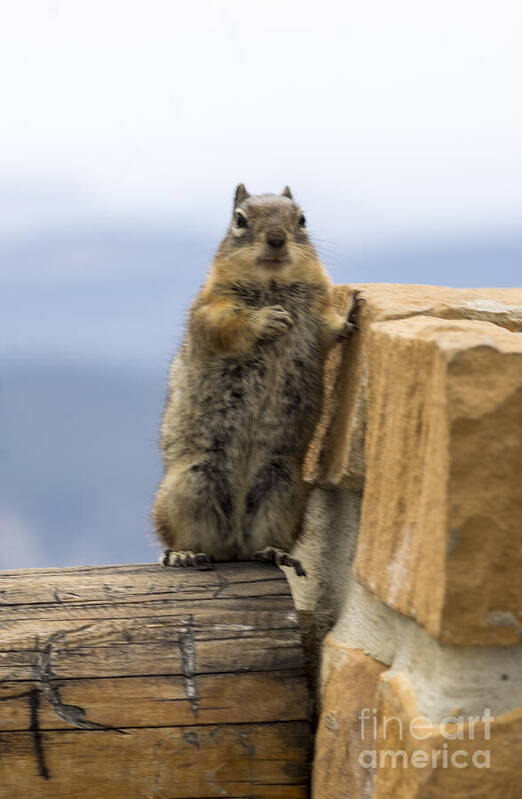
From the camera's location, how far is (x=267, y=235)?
141 inches

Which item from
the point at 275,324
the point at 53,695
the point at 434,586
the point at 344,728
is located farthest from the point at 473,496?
the point at 275,324

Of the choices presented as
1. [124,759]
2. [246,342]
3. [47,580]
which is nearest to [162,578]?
[47,580]

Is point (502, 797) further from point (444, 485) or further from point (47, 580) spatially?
point (47, 580)

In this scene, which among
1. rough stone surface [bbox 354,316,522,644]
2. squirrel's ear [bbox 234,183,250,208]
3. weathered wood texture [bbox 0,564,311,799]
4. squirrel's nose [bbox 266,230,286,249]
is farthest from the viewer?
squirrel's ear [bbox 234,183,250,208]

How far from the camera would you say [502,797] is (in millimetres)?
A: 1967

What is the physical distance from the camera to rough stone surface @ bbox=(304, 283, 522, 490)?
2750 mm

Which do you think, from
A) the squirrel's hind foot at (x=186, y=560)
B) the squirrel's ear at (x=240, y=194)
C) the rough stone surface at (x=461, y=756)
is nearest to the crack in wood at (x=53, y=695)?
the squirrel's hind foot at (x=186, y=560)

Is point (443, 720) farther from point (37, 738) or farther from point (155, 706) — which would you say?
point (37, 738)

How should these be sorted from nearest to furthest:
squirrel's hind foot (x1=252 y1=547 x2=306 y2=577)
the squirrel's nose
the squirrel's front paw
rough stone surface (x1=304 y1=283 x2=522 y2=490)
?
rough stone surface (x1=304 y1=283 x2=522 y2=490) → squirrel's hind foot (x1=252 y1=547 x2=306 y2=577) → the squirrel's front paw → the squirrel's nose

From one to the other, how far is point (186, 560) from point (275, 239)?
1196mm

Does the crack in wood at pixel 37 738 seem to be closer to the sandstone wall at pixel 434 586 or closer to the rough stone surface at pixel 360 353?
the sandstone wall at pixel 434 586
